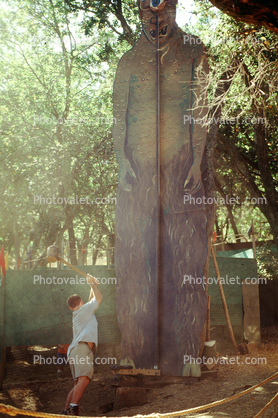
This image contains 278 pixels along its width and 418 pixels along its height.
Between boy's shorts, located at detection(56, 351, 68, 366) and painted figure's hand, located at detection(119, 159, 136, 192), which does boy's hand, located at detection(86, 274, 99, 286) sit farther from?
boy's shorts, located at detection(56, 351, 68, 366)

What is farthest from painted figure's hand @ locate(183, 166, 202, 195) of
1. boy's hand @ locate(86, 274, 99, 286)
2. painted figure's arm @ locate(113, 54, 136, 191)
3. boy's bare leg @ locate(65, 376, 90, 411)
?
boy's bare leg @ locate(65, 376, 90, 411)

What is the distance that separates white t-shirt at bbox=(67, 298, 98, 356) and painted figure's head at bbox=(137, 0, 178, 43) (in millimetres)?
5174

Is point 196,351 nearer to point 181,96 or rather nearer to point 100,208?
point 181,96

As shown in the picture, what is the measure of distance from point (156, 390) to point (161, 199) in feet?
11.1

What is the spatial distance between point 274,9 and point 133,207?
4.44 metres

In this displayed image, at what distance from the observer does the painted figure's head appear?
775cm

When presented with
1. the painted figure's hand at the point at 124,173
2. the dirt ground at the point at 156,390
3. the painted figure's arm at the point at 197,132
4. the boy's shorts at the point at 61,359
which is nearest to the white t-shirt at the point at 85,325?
the dirt ground at the point at 156,390

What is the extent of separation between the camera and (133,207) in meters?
7.63

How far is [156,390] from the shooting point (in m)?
7.00

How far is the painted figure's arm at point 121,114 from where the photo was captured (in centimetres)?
781

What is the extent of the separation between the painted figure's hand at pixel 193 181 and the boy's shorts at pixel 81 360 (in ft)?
10.6

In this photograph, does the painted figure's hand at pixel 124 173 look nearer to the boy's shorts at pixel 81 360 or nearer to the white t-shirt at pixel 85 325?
the white t-shirt at pixel 85 325

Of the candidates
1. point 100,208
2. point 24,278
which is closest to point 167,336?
point 24,278

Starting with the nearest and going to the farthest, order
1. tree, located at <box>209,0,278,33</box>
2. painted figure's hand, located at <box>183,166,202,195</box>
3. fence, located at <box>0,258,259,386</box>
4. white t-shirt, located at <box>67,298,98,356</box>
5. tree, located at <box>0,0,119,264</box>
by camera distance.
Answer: tree, located at <box>209,0,278,33</box>
white t-shirt, located at <box>67,298,98,356</box>
painted figure's hand, located at <box>183,166,202,195</box>
fence, located at <box>0,258,259,386</box>
tree, located at <box>0,0,119,264</box>
